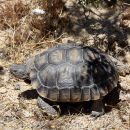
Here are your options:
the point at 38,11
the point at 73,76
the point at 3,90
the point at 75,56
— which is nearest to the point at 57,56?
the point at 75,56

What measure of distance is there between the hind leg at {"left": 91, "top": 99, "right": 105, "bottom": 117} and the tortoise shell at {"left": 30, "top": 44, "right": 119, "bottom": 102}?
15 cm

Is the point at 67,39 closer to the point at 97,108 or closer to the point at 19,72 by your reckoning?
the point at 19,72

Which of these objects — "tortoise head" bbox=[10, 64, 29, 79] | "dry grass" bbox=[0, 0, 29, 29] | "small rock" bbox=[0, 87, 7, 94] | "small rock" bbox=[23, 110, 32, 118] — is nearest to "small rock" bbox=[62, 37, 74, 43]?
"dry grass" bbox=[0, 0, 29, 29]

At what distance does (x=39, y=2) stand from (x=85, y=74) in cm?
235

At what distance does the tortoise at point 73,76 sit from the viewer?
5996mm

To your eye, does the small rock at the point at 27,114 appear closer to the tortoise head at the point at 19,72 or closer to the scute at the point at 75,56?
the tortoise head at the point at 19,72

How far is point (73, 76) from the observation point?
19.7 feet

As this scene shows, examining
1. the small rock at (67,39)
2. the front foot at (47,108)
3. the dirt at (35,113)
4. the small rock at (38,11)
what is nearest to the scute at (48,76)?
the front foot at (47,108)

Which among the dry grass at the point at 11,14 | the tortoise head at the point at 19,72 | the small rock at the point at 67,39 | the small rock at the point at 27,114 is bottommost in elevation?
the small rock at the point at 27,114

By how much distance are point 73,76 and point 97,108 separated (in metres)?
0.57

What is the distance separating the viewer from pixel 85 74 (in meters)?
6.01

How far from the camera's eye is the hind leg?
6.09 m

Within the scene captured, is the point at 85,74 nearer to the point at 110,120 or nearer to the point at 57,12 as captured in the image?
the point at 110,120

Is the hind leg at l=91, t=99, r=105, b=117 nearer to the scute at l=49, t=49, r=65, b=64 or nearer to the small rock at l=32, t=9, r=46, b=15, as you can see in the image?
the scute at l=49, t=49, r=65, b=64
